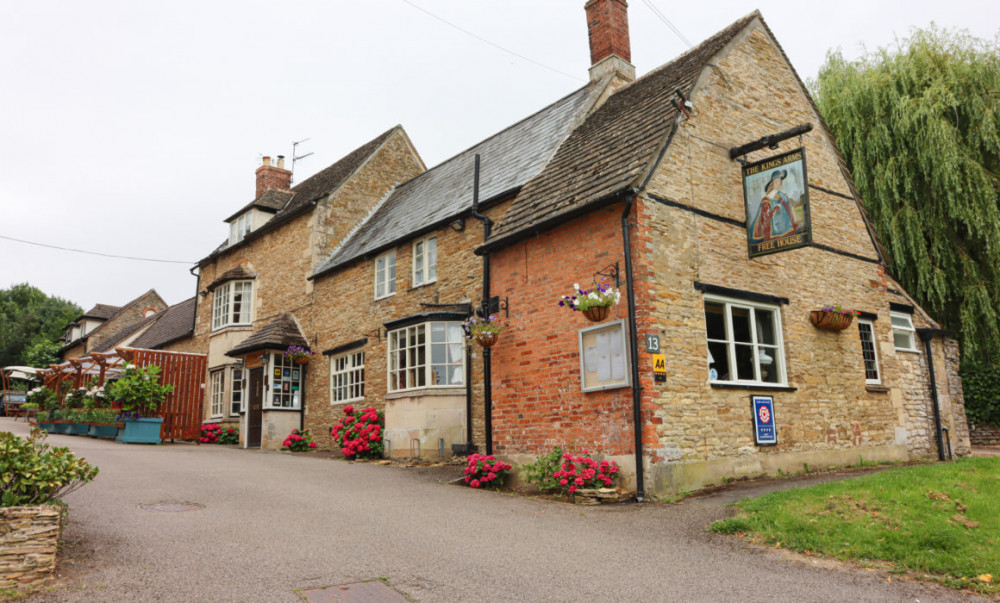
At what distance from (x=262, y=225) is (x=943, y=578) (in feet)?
77.4

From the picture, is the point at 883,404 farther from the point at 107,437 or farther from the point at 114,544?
the point at 107,437

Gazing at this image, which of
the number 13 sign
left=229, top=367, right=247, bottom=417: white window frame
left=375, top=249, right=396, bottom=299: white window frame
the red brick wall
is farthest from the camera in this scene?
left=229, top=367, right=247, bottom=417: white window frame

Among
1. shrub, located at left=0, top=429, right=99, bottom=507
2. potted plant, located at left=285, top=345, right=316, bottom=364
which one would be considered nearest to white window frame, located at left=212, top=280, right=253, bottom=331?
potted plant, located at left=285, top=345, right=316, bottom=364

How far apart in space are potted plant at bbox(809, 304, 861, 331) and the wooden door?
15599 millimetres

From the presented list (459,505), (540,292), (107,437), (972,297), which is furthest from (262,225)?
(972,297)

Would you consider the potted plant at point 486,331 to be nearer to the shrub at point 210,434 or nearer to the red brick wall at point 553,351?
the red brick wall at point 553,351

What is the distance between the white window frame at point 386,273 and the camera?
17.8m

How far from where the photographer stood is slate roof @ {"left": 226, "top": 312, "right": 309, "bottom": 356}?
19.7m

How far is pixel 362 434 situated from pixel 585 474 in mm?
7509

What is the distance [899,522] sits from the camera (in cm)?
667

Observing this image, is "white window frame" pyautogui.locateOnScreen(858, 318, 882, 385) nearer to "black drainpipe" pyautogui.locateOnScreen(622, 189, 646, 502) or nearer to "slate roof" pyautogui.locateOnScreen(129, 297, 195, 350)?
"black drainpipe" pyautogui.locateOnScreen(622, 189, 646, 502)

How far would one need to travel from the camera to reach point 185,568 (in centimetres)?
566

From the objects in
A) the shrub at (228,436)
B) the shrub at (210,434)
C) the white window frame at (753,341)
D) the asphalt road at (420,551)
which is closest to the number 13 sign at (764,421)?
the white window frame at (753,341)

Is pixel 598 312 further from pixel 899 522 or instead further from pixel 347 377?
pixel 347 377
